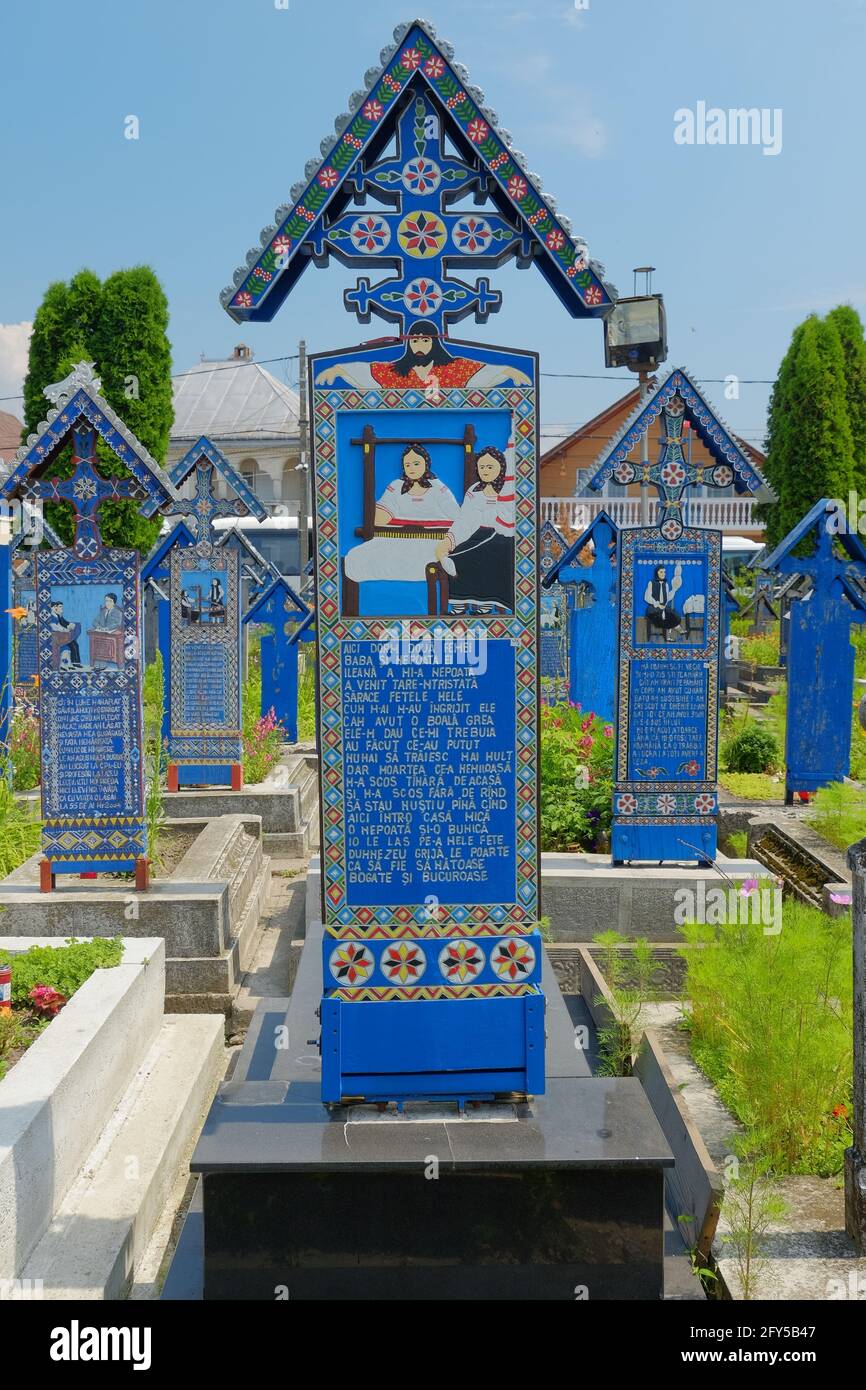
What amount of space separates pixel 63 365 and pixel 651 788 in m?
20.0

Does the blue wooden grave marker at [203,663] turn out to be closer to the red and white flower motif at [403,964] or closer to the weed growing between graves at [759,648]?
the red and white flower motif at [403,964]

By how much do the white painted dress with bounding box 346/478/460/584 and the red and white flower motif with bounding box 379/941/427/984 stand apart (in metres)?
1.38

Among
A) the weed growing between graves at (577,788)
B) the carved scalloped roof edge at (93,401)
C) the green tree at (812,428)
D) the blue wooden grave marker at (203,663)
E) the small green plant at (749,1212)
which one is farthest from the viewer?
the green tree at (812,428)

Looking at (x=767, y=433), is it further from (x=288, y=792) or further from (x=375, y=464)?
(x=375, y=464)

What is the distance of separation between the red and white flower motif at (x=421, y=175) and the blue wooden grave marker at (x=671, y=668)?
411 cm

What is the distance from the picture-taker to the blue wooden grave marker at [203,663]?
11680mm

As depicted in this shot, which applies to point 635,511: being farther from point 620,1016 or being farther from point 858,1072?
point 858,1072

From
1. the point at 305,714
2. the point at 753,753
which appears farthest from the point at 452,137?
the point at 305,714

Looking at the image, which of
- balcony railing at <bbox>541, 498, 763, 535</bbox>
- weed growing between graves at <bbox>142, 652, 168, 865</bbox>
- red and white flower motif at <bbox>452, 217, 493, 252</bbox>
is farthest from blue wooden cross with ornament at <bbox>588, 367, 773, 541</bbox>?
balcony railing at <bbox>541, 498, 763, 535</bbox>

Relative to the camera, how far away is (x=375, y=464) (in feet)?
14.4

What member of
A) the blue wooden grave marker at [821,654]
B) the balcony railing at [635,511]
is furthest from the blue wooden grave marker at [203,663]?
the balcony railing at [635,511]

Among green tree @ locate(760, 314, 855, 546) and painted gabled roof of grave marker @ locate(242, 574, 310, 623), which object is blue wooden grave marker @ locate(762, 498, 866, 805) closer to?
painted gabled roof of grave marker @ locate(242, 574, 310, 623)

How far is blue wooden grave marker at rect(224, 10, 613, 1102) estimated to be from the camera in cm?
439

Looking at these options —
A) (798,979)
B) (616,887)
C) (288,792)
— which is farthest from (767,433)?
(798,979)
